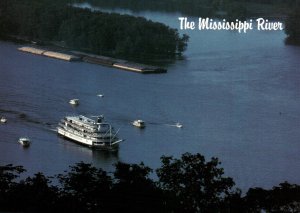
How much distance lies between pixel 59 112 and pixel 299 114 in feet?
5.24

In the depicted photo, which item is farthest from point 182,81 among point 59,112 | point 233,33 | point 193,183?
point 193,183

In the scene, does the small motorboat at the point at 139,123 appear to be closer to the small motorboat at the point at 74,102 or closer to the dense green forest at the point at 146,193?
the small motorboat at the point at 74,102

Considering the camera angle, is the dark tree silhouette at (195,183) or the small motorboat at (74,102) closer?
the dark tree silhouette at (195,183)

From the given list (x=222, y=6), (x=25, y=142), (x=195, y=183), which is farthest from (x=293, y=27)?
(x=195, y=183)

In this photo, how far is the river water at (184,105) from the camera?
18.9 feet

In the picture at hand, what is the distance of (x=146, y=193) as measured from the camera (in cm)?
371

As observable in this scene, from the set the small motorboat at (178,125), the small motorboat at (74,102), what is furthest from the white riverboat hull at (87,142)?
the small motorboat at (74,102)

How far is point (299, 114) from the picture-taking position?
6871mm

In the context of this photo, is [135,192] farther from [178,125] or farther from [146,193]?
[178,125]

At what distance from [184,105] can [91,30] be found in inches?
74.7

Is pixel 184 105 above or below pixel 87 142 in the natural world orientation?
above

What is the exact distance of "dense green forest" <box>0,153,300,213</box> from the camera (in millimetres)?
3611

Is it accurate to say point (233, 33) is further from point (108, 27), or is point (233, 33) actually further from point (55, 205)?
point (55, 205)

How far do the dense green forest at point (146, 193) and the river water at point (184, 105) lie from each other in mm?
1371
